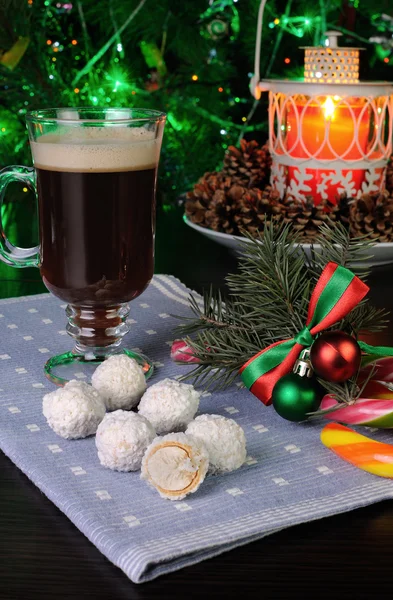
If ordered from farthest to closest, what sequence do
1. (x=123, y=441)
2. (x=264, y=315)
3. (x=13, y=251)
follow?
(x=13, y=251)
(x=264, y=315)
(x=123, y=441)

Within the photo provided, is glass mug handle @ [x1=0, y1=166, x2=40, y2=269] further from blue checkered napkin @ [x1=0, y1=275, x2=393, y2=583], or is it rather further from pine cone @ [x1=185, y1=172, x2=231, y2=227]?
pine cone @ [x1=185, y1=172, x2=231, y2=227]

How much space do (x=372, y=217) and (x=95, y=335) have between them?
1.83 ft

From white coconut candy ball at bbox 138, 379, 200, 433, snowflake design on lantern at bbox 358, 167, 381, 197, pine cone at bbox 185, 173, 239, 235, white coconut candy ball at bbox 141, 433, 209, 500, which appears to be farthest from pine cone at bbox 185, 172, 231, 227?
white coconut candy ball at bbox 141, 433, 209, 500

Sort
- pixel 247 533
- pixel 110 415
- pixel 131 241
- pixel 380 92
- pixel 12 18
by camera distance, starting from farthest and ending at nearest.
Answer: pixel 12 18, pixel 380 92, pixel 131 241, pixel 110 415, pixel 247 533

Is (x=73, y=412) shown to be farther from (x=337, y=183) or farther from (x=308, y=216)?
(x=337, y=183)

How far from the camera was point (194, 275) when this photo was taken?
146 cm

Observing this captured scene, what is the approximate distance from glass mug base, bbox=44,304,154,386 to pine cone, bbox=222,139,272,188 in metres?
0.64

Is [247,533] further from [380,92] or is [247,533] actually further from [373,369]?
[380,92]

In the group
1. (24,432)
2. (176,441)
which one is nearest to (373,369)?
(176,441)

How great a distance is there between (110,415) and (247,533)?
183mm

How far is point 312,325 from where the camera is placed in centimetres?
89

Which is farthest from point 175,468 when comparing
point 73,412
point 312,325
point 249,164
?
point 249,164

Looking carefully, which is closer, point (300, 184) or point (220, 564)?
point (220, 564)

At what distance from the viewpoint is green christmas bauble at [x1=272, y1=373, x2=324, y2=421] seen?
0.84m
